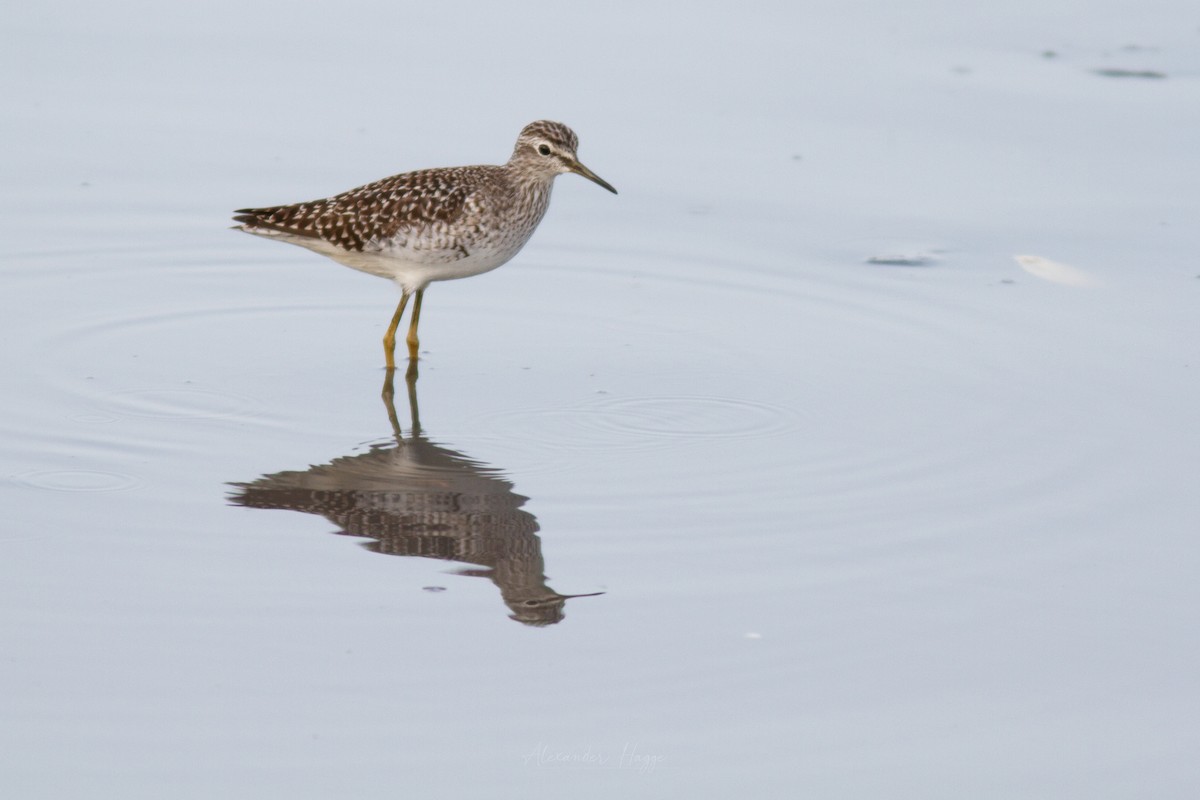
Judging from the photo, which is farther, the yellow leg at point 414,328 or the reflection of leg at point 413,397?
the yellow leg at point 414,328

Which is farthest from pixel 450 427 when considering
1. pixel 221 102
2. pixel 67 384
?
pixel 221 102

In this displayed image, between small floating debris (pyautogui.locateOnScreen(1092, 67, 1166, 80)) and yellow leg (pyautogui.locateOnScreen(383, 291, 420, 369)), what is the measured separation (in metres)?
6.62

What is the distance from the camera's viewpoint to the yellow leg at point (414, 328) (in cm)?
1005

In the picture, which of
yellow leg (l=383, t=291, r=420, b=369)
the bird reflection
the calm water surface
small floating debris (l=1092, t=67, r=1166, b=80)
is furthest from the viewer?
small floating debris (l=1092, t=67, r=1166, b=80)

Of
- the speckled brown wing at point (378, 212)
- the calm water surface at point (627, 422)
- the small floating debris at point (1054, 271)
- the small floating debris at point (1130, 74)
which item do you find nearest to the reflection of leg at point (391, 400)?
the calm water surface at point (627, 422)

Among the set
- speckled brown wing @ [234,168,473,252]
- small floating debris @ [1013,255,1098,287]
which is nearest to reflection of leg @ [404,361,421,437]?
speckled brown wing @ [234,168,473,252]

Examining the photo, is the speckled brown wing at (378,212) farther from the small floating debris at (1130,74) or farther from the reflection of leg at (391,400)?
the small floating debris at (1130,74)

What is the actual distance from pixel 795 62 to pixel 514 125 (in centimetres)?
266

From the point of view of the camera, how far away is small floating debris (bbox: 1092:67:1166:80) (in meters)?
14.2

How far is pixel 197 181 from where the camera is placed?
40.2ft

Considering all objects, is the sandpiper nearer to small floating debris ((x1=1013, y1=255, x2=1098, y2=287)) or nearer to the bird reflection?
the bird reflection

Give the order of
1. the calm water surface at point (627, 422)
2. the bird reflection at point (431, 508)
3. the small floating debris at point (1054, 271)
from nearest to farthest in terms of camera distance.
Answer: the calm water surface at point (627, 422) → the bird reflection at point (431, 508) → the small floating debris at point (1054, 271)

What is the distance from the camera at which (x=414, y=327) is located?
10.2 metres

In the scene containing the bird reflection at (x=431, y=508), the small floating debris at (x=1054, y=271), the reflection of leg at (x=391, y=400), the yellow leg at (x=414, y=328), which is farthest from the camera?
the small floating debris at (x=1054, y=271)
